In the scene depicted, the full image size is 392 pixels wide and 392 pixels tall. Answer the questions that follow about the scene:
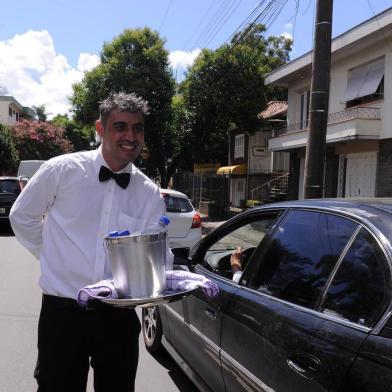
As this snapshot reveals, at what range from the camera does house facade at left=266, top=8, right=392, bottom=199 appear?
1398 centimetres

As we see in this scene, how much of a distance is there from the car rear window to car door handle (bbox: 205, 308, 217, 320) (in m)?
6.53

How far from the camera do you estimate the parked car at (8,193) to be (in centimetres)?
1480

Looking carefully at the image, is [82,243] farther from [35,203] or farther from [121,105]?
[121,105]

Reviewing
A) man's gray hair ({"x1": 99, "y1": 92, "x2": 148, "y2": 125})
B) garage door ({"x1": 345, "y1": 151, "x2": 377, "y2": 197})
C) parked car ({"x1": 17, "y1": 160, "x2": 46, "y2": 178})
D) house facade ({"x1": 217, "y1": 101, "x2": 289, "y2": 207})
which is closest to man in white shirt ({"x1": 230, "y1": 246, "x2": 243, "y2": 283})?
man's gray hair ({"x1": 99, "y1": 92, "x2": 148, "y2": 125})

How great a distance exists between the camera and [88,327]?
2.51 metres

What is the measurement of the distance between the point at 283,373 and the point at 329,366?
0.34 meters

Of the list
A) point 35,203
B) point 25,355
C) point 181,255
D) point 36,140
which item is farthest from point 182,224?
point 36,140

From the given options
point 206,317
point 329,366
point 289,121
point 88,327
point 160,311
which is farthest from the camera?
point 289,121

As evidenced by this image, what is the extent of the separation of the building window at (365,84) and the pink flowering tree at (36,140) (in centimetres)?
3612

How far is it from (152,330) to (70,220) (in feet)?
8.74

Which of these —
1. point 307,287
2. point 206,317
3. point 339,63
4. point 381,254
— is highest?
point 339,63

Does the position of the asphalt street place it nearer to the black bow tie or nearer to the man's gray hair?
the black bow tie

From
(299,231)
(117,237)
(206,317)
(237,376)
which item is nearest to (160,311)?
(206,317)

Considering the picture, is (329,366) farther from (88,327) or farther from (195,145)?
(195,145)
